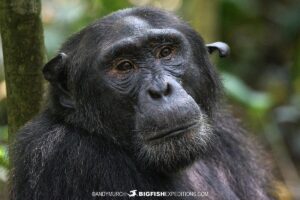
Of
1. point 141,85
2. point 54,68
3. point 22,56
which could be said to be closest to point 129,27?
point 141,85

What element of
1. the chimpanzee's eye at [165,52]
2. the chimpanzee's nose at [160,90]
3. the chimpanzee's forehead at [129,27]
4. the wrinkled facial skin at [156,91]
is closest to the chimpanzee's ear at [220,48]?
the wrinkled facial skin at [156,91]

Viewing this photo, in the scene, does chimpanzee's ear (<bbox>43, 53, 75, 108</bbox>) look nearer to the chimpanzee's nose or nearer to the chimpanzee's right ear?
the chimpanzee's right ear

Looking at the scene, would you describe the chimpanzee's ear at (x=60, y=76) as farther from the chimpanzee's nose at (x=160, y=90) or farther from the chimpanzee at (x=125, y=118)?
the chimpanzee's nose at (x=160, y=90)

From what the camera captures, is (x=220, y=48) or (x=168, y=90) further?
(x=220, y=48)

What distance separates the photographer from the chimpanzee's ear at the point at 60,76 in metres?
4.75

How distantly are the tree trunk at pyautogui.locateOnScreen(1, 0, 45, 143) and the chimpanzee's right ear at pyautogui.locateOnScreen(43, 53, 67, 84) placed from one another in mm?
249

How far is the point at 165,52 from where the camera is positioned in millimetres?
4801

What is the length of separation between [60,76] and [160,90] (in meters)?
0.96

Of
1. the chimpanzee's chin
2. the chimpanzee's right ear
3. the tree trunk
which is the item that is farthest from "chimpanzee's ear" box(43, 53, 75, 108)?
the chimpanzee's chin

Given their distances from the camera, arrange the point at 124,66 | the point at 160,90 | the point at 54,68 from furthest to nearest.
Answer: the point at 54,68 → the point at 124,66 → the point at 160,90

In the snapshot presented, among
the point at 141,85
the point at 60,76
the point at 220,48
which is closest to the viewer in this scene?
the point at 141,85

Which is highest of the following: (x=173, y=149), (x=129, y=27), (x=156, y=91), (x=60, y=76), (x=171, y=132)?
(x=129, y=27)

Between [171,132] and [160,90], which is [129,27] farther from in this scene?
[171,132]

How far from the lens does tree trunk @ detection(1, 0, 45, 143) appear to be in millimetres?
4836
